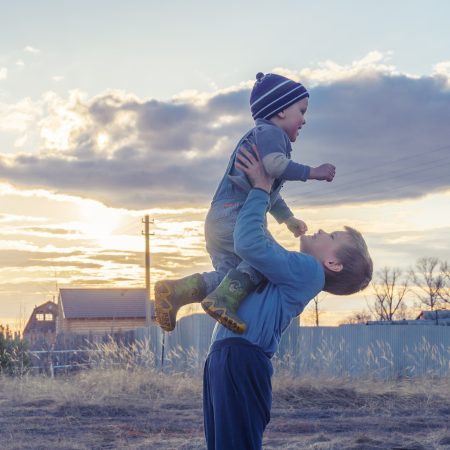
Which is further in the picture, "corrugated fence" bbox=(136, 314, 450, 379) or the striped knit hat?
"corrugated fence" bbox=(136, 314, 450, 379)

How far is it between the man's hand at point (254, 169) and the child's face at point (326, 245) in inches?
10.1

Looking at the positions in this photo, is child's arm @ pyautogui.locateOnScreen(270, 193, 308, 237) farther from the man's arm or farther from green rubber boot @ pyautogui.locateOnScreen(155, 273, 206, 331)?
the man's arm

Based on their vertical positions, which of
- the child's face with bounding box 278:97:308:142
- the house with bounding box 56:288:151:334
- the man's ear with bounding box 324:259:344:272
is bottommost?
the house with bounding box 56:288:151:334

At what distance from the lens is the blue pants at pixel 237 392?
2.59 m

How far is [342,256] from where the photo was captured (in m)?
2.79

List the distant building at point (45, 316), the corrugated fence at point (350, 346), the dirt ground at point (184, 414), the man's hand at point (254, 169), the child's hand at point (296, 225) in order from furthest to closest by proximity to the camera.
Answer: the distant building at point (45, 316) → the corrugated fence at point (350, 346) → the dirt ground at point (184, 414) → the child's hand at point (296, 225) → the man's hand at point (254, 169)

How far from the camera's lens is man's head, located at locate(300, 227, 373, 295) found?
2787 millimetres

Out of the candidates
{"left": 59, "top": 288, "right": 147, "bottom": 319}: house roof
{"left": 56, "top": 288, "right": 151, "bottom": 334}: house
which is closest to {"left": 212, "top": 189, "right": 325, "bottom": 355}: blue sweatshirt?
{"left": 59, "top": 288, "right": 147, "bottom": 319}: house roof

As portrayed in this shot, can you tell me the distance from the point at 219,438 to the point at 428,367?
16484mm

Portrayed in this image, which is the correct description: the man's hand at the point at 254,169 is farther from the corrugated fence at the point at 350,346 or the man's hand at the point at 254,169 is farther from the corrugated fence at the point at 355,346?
the corrugated fence at the point at 350,346

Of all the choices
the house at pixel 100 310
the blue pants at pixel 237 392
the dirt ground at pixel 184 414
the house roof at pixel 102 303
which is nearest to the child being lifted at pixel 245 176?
the blue pants at pixel 237 392

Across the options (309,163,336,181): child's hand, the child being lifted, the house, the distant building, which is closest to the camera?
the child being lifted

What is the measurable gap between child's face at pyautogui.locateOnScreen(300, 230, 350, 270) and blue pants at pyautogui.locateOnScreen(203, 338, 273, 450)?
412mm

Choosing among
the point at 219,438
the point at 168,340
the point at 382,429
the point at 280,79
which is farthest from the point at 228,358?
the point at 168,340
